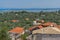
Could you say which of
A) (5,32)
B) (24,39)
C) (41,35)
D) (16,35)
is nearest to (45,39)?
(41,35)

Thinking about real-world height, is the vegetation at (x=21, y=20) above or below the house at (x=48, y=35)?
below

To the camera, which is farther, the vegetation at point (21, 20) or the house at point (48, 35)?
the vegetation at point (21, 20)

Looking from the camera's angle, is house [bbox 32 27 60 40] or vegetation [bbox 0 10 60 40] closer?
house [bbox 32 27 60 40]

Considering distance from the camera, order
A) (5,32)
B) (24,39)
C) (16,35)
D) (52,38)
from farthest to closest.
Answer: (16,35) < (24,39) < (5,32) < (52,38)

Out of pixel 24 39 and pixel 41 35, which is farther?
pixel 24 39

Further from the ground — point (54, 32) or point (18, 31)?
point (54, 32)

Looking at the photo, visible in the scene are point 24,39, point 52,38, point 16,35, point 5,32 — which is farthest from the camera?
point 16,35

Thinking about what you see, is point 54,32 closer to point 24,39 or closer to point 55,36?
point 55,36

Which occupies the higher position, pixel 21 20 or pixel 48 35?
pixel 48 35

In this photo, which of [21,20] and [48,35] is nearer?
[48,35]

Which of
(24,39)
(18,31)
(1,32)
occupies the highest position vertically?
(1,32)

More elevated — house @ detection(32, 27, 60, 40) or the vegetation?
house @ detection(32, 27, 60, 40)
